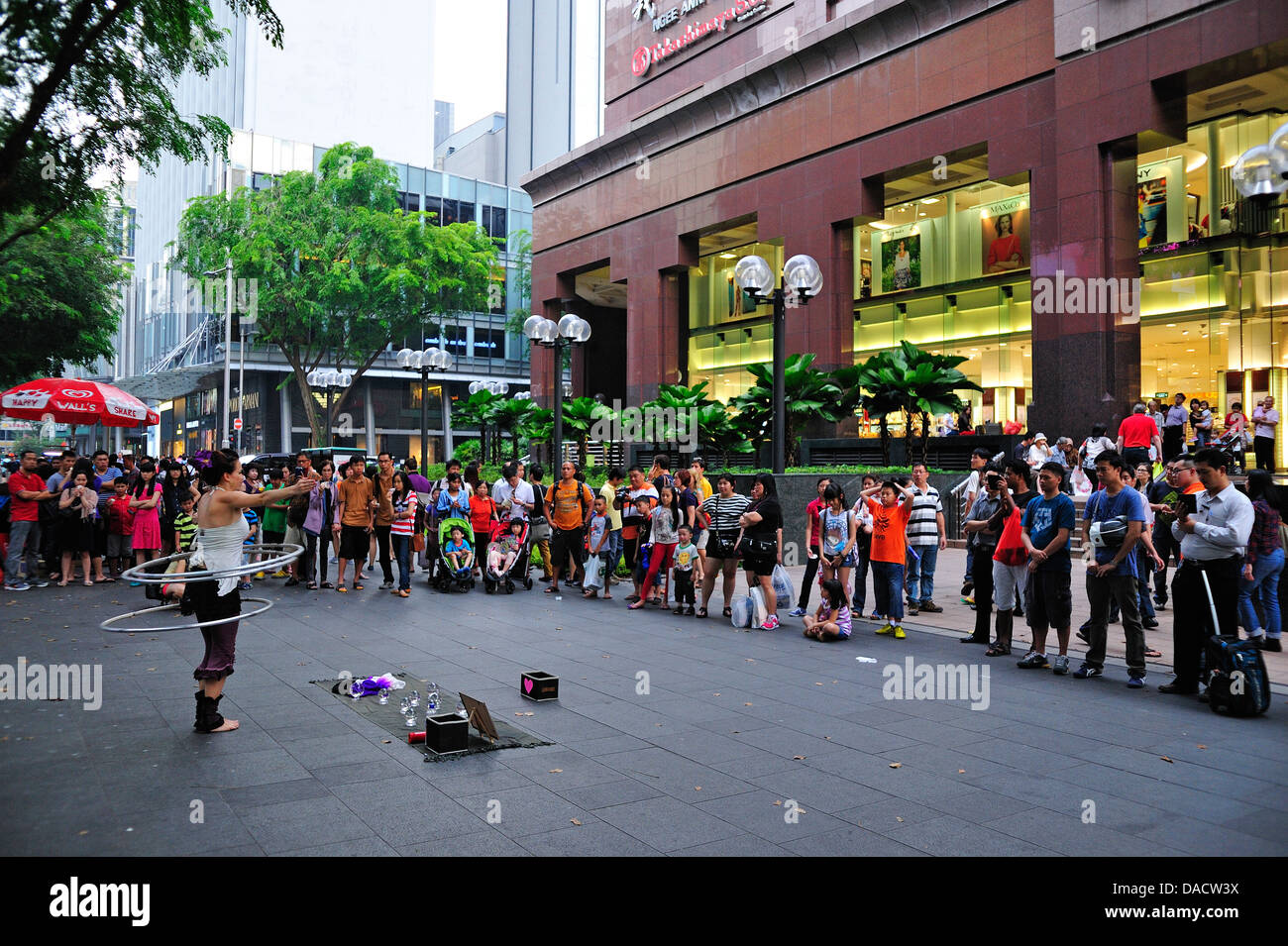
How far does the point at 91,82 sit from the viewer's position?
905 centimetres

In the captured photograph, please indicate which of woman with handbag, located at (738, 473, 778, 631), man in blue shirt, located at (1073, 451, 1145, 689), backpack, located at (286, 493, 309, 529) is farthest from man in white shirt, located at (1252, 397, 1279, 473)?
backpack, located at (286, 493, 309, 529)

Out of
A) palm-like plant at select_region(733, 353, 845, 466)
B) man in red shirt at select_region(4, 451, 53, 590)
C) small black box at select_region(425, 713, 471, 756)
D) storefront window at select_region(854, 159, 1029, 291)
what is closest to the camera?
small black box at select_region(425, 713, 471, 756)

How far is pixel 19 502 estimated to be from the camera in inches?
572

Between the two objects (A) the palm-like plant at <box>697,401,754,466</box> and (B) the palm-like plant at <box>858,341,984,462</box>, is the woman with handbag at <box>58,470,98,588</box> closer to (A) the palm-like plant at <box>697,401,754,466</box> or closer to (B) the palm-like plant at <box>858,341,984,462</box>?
(A) the palm-like plant at <box>697,401,754,466</box>

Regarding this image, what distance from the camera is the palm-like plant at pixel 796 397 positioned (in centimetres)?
2092

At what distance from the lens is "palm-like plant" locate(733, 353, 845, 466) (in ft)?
68.6

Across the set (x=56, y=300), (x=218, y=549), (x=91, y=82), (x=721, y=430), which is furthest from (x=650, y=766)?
(x=56, y=300)

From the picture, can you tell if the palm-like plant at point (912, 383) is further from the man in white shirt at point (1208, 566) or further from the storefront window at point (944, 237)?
the man in white shirt at point (1208, 566)

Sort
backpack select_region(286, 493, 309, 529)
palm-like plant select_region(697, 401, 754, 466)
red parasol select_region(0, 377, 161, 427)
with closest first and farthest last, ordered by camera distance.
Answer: backpack select_region(286, 493, 309, 529)
red parasol select_region(0, 377, 161, 427)
palm-like plant select_region(697, 401, 754, 466)

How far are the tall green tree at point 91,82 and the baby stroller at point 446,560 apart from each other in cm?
664

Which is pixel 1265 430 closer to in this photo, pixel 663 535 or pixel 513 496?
pixel 663 535

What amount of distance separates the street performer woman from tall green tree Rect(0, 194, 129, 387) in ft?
69.9

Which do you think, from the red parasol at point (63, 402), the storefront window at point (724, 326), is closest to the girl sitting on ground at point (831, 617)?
the red parasol at point (63, 402)

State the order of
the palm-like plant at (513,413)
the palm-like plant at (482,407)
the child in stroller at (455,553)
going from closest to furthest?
the child in stroller at (455,553), the palm-like plant at (513,413), the palm-like plant at (482,407)
